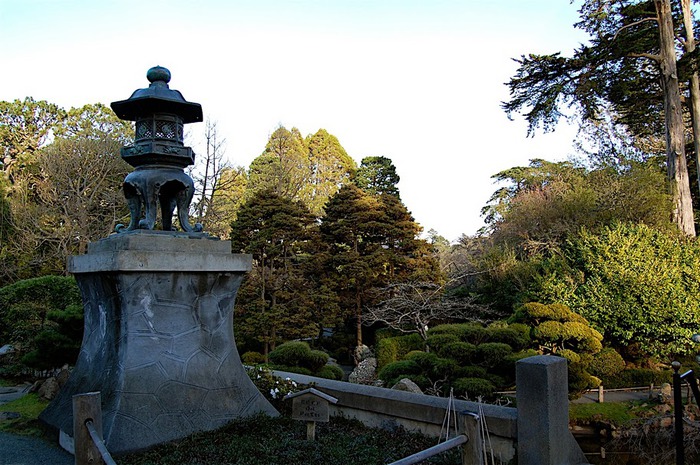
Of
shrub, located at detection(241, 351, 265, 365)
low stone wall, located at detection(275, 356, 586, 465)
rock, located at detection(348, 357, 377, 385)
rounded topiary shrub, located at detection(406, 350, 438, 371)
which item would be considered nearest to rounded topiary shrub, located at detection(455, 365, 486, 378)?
rounded topiary shrub, located at detection(406, 350, 438, 371)

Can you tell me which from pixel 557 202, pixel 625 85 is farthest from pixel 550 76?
pixel 557 202

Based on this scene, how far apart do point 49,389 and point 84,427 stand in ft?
15.4

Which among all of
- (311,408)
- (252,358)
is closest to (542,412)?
(311,408)

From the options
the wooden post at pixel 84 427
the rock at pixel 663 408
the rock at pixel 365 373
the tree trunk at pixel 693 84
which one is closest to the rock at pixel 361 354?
the rock at pixel 365 373

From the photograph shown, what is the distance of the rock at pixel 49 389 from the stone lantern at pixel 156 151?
327cm

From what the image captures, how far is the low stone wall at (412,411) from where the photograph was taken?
405 centimetres

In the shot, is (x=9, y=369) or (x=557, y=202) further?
(x=557, y=202)

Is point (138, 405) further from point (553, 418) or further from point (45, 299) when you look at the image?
point (45, 299)

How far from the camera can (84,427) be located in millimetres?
2898

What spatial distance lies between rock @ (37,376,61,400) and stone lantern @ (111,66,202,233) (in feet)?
10.7

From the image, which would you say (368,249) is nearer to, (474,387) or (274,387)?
(474,387)

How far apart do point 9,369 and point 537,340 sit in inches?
472

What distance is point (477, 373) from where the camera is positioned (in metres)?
9.23

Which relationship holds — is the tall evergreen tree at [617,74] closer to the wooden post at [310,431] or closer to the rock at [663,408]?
the rock at [663,408]
